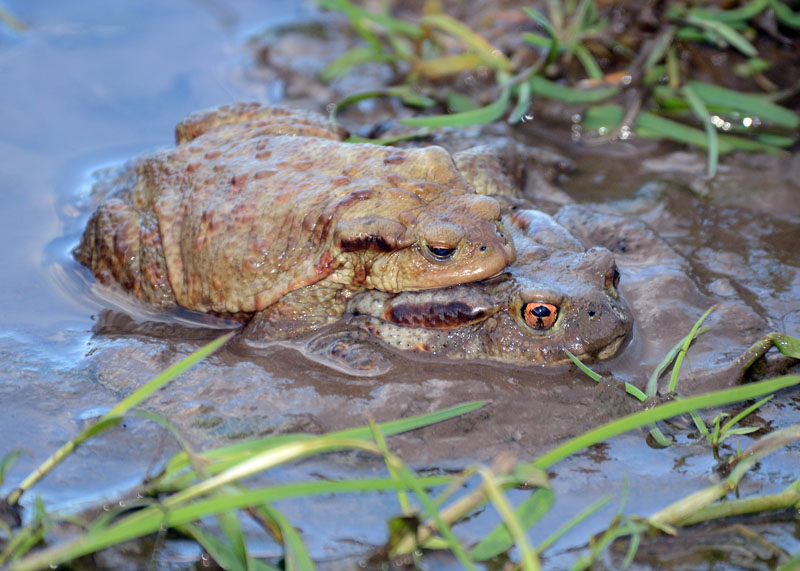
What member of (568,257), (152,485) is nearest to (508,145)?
(568,257)

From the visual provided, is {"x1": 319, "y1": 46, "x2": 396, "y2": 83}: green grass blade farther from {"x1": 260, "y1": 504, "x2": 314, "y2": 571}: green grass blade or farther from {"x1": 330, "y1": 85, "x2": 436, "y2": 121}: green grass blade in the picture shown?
{"x1": 260, "y1": 504, "x2": 314, "y2": 571}: green grass blade

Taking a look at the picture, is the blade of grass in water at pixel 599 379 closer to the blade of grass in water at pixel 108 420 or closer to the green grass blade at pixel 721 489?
the green grass blade at pixel 721 489

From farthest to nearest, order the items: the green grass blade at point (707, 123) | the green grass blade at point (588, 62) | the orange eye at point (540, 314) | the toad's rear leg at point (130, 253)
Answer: the green grass blade at point (588, 62) < the green grass blade at point (707, 123) < the toad's rear leg at point (130, 253) < the orange eye at point (540, 314)

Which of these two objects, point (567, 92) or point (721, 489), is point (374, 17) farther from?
point (721, 489)

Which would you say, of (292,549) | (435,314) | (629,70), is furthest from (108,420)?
(629,70)

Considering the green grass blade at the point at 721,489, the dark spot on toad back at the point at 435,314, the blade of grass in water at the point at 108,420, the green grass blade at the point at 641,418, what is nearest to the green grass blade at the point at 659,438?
the green grass blade at the point at 721,489

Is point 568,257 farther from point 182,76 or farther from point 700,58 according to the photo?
point 182,76

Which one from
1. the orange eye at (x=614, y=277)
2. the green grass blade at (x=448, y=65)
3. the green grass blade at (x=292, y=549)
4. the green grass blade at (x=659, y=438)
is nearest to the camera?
the green grass blade at (x=292, y=549)
